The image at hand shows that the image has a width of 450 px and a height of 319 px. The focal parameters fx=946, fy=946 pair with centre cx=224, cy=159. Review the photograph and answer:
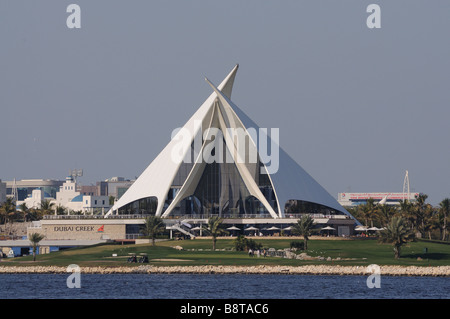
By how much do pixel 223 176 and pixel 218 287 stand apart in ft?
166

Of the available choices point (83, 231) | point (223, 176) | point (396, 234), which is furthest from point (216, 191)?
point (396, 234)

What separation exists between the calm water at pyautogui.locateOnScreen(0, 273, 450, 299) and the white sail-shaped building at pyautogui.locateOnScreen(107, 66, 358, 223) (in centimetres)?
3647

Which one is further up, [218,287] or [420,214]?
[420,214]

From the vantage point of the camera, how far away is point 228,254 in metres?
86.9

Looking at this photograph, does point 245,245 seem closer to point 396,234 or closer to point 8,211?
point 396,234

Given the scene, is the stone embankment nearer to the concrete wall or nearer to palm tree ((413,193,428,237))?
the concrete wall

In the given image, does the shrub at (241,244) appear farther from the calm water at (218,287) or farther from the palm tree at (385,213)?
the palm tree at (385,213)

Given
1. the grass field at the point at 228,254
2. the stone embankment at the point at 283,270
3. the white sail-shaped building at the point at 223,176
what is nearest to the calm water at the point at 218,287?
the stone embankment at the point at 283,270

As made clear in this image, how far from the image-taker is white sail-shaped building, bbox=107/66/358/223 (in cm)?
11125

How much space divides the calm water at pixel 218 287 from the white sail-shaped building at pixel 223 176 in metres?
36.5

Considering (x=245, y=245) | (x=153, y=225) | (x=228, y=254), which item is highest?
(x=153, y=225)

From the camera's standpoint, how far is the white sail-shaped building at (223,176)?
365 ft

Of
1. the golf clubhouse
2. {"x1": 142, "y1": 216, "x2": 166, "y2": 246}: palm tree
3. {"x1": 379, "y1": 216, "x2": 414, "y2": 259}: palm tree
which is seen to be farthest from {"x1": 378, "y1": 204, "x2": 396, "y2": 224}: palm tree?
{"x1": 379, "y1": 216, "x2": 414, "y2": 259}: palm tree
